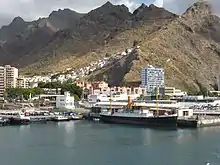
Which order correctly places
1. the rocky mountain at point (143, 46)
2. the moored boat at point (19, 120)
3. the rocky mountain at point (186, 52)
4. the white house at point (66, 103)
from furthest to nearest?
the rocky mountain at point (143, 46) < the rocky mountain at point (186, 52) < the white house at point (66, 103) < the moored boat at point (19, 120)

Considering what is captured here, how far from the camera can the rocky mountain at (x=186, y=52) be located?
4695 inches

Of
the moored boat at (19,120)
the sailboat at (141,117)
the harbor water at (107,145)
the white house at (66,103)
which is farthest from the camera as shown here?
the white house at (66,103)

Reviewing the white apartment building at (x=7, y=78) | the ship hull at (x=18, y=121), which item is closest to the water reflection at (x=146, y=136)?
the ship hull at (x=18, y=121)

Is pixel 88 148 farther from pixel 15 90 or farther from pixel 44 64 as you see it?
pixel 44 64

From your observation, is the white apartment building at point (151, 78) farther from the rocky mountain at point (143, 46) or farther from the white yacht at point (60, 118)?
the white yacht at point (60, 118)

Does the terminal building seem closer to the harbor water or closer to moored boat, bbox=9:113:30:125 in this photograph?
moored boat, bbox=9:113:30:125

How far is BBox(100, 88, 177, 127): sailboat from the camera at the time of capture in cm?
6006

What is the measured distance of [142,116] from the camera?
2469 inches

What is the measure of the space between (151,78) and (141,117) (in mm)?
47778

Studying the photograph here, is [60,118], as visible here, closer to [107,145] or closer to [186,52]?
[107,145]

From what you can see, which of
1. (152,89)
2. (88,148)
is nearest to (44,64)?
(152,89)

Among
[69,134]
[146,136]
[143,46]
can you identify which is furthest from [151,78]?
[146,136]

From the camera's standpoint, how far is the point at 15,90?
319ft

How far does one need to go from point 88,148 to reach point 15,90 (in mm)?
56834
